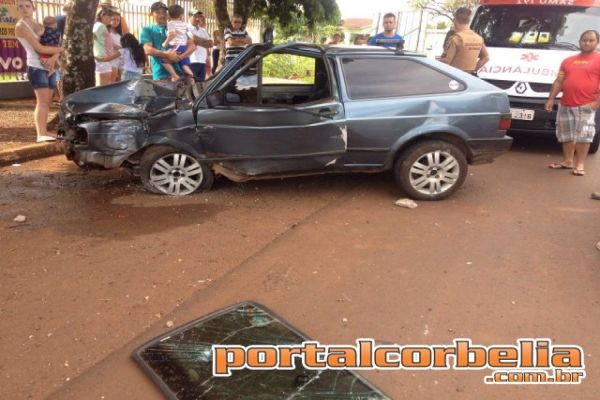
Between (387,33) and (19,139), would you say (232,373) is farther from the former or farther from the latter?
(387,33)

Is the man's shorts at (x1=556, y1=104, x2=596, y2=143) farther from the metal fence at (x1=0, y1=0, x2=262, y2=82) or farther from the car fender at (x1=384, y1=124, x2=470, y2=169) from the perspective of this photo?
the metal fence at (x1=0, y1=0, x2=262, y2=82)

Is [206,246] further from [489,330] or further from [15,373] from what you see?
[489,330]

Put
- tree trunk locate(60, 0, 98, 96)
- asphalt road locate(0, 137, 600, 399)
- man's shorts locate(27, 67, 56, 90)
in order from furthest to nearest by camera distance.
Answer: tree trunk locate(60, 0, 98, 96)
man's shorts locate(27, 67, 56, 90)
asphalt road locate(0, 137, 600, 399)

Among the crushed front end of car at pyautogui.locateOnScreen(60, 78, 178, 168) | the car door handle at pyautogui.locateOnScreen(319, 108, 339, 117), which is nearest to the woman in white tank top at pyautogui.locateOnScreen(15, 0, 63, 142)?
the crushed front end of car at pyautogui.locateOnScreen(60, 78, 178, 168)

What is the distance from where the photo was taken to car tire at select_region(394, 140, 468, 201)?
4.95 m

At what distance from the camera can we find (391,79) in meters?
4.90

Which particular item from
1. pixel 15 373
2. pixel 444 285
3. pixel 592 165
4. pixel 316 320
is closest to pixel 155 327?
pixel 15 373

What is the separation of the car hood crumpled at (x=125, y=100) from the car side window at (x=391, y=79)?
1.84m

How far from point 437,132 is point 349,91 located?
1002mm

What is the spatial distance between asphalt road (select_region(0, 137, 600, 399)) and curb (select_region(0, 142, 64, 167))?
43 cm

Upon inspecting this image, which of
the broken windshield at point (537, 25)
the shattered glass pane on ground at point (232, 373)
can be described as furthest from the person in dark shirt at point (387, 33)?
the shattered glass pane on ground at point (232, 373)

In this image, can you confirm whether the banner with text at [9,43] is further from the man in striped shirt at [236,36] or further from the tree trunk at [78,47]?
the man in striped shirt at [236,36]

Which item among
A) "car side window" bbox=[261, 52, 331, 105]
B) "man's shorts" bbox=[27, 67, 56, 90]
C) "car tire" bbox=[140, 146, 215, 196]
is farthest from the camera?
"man's shorts" bbox=[27, 67, 56, 90]

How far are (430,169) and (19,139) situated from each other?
5.39 meters
